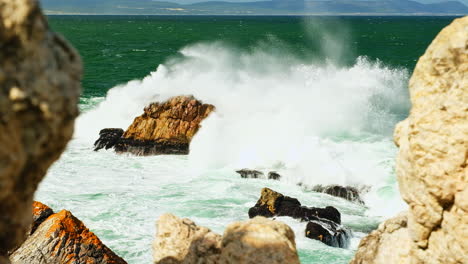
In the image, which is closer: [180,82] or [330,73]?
[180,82]

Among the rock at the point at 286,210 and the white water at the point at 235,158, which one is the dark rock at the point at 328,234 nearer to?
the white water at the point at 235,158

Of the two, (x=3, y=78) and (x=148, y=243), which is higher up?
(x=3, y=78)

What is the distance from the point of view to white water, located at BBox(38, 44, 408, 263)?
15.3m

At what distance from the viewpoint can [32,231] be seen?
694 cm

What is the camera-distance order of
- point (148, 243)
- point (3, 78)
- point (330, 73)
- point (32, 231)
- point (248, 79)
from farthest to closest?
point (330, 73)
point (248, 79)
point (148, 243)
point (32, 231)
point (3, 78)

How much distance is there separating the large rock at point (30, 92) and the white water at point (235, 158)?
30.1ft

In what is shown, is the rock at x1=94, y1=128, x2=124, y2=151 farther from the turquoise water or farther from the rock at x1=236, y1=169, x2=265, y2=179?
the rock at x1=236, y1=169, x2=265, y2=179

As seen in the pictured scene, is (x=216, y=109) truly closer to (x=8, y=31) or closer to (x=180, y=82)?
(x=180, y=82)

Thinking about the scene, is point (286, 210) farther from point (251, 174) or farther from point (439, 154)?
point (439, 154)

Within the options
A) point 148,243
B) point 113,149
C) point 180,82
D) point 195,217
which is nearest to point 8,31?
point 148,243

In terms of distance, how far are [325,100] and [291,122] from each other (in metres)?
6.22

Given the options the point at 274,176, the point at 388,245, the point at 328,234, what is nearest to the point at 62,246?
the point at 388,245

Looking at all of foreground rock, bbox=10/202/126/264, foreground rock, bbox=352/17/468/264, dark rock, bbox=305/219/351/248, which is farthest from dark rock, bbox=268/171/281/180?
foreground rock, bbox=352/17/468/264

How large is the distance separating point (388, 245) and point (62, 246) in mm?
3479
